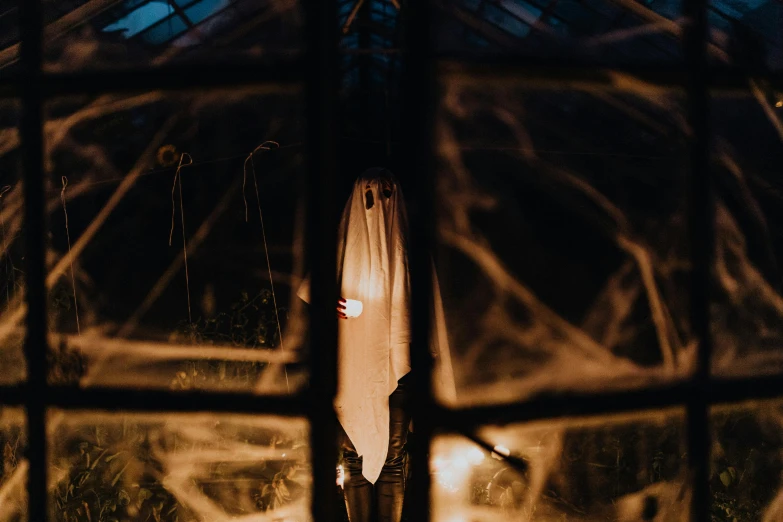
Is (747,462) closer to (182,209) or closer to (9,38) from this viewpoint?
(182,209)

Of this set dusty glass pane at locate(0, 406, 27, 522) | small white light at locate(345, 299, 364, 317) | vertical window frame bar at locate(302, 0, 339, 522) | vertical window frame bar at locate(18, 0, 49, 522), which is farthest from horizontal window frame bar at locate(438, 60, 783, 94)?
dusty glass pane at locate(0, 406, 27, 522)

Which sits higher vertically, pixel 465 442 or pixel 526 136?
pixel 526 136

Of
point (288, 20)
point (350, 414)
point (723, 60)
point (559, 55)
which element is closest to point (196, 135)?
point (288, 20)

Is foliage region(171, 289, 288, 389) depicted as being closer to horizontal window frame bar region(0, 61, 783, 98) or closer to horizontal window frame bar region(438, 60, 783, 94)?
horizontal window frame bar region(0, 61, 783, 98)

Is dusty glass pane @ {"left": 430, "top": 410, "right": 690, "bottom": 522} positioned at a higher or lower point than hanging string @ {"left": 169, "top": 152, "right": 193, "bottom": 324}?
lower

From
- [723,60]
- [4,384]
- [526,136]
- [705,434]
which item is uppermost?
[723,60]

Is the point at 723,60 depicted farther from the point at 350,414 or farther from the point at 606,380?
the point at 350,414
